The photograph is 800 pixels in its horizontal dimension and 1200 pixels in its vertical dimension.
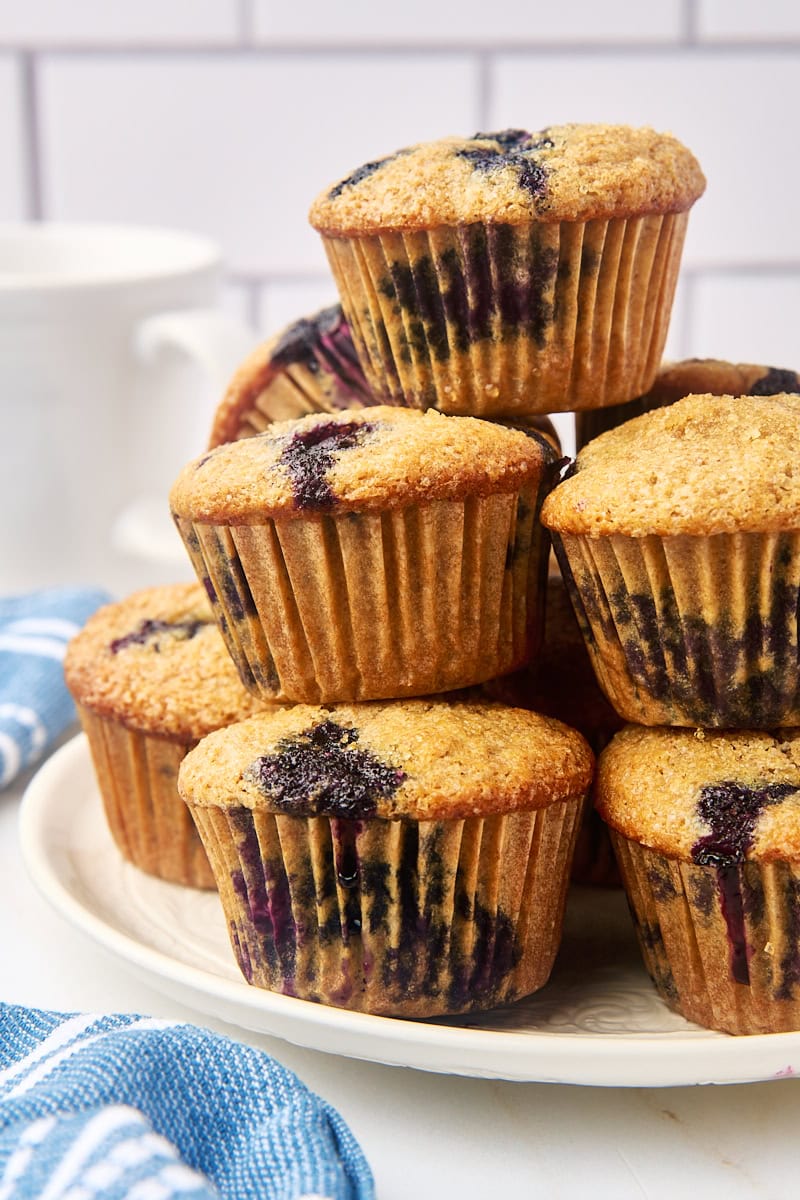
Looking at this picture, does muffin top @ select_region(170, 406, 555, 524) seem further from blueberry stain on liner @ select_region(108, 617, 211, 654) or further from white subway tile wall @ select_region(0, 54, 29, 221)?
white subway tile wall @ select_region(0, 54, 29, 221)

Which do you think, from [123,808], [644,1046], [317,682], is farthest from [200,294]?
[644,1046]

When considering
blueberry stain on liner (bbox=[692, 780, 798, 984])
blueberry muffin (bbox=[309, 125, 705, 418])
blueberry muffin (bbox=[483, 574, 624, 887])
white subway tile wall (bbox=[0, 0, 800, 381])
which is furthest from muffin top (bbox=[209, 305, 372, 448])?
→ white subway tile wall (bbox=[0, 0, 800, 381])

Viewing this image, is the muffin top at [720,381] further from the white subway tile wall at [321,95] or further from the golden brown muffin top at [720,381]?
the white subway tile wall at [321,95]

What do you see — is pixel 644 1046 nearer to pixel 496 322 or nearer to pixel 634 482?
pixel 634 482

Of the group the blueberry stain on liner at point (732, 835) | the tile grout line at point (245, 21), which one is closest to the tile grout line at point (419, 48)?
the tile grout line at point (245, 21)

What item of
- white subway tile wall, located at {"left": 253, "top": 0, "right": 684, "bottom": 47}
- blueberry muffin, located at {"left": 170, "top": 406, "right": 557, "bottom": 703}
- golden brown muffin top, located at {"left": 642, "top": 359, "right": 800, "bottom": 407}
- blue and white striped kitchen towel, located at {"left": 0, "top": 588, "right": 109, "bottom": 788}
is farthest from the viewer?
white subway tile wall, located at {"left": 253, "top": 0, "right": 684, "bottom": 47}
